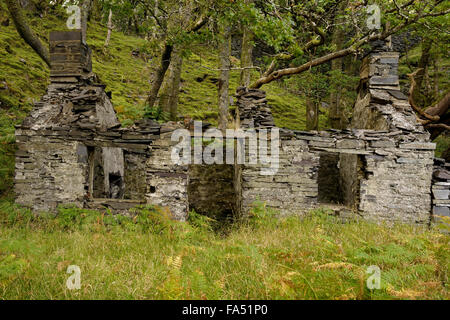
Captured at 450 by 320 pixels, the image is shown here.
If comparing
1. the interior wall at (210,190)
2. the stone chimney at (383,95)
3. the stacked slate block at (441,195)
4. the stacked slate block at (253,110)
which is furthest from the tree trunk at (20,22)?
the stacked slate block at (441,195)

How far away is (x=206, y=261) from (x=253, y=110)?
4.08 m

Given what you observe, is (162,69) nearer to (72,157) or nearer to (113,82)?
(72,157)

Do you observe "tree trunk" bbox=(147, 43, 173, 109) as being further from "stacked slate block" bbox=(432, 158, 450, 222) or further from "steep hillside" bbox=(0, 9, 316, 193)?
"stacked slate block" bbox=(432, 158, 450, 222)

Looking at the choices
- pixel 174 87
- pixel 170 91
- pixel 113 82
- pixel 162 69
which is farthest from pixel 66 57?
pixel 113 82

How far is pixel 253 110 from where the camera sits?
6.69 metres

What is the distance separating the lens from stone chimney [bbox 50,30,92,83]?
6.93 metres

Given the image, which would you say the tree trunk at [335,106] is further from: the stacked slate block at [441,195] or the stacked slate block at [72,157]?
the stacked slate block at [72,157]

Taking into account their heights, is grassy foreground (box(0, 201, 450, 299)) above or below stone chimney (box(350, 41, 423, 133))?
below

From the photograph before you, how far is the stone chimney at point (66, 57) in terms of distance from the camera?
6930 millimetres

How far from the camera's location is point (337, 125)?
11398 mm

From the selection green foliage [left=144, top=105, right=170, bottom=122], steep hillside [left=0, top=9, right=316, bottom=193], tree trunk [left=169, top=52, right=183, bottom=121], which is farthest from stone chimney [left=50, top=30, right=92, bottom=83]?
tree trunk [left=169, top=52, right=183, bottom=121]

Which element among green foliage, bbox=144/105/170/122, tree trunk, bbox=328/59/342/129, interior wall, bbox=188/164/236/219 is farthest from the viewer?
tree trunk, bbox=328/59/342/129

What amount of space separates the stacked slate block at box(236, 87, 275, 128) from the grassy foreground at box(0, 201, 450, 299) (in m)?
2.37

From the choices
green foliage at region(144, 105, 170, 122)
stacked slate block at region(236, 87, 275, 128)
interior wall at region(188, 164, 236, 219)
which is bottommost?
interior wall at region(188, 164, 236, 219)
